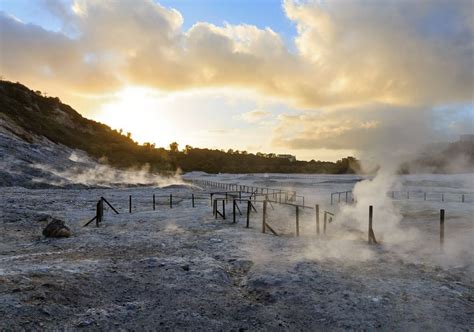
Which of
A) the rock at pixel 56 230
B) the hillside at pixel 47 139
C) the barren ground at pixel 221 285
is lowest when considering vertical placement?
the barren ground at pixel 221 285

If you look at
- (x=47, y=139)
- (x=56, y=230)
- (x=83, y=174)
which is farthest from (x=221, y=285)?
(x=47, y=139)

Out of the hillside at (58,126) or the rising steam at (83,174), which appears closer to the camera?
the rising steam at (83,174)

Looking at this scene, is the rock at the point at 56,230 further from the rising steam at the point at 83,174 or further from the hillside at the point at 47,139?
the rising steam at the point at 83,174

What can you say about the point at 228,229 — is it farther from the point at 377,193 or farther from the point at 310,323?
the point at 377,193

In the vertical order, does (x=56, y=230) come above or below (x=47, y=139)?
below

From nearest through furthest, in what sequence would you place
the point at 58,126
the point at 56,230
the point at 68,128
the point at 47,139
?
the point at 56,230 → the point at 47,139 → the point at 58,126 → the point at 68,128

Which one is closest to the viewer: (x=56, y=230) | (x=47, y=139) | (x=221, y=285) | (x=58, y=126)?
(x=221, y=285)

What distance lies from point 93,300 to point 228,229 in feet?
34.8

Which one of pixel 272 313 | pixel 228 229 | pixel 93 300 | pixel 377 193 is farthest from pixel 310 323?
pixel 377 193

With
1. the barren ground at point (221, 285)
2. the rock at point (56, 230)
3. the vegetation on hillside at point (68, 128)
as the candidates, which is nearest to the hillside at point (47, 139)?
the vegetation on hillside at point (68, 128)

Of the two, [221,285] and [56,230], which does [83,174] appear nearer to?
[56,230]

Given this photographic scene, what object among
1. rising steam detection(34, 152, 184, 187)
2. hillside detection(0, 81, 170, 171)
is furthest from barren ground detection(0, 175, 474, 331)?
hillside detection(0, 81, 170, 171)

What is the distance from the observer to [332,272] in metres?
11.5

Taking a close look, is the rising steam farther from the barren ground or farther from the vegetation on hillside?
the barren ground
